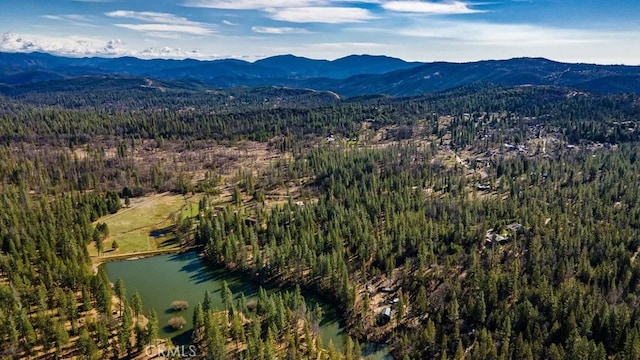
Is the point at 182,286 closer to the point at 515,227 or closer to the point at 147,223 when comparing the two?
the point at 147,223

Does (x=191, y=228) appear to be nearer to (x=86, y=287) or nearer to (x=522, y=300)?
(x=86, y=287)

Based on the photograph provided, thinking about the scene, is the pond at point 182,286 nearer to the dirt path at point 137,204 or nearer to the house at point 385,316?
the house at point 385,316

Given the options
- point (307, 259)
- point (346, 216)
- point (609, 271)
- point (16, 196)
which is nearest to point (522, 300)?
point (609, 271)

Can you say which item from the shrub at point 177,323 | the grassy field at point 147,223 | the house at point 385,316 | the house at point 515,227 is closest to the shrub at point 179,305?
the shrub at point 177,323

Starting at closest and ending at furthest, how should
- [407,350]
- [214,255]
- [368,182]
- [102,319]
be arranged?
[407,350]
[102,319]
[214,255]
[368,182]

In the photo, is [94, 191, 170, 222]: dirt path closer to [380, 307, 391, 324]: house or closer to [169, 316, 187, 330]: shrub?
[169, 316, 187, 330]: shrub
